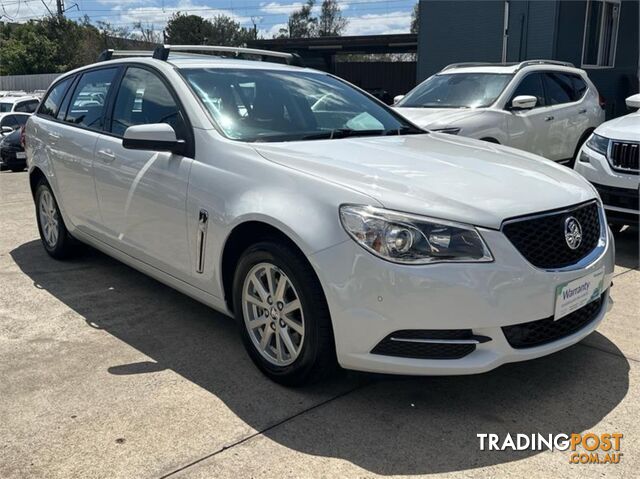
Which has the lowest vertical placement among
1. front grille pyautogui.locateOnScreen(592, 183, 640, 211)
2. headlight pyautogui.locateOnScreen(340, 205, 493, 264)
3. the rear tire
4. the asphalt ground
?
the asphalt ground

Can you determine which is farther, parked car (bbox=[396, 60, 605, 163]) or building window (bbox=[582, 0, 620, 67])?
building window (bbox=[582, 0, 620, 67])

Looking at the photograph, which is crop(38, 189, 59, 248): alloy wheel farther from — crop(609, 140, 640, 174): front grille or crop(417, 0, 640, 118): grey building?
crop(417, 0, 640, 118): grey building

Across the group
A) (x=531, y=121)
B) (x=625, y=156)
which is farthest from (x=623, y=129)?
(x=531, y=121)

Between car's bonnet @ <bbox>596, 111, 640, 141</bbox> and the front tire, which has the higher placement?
car's bonnet @ <bbox>596, 111, 640, 141</bbox>

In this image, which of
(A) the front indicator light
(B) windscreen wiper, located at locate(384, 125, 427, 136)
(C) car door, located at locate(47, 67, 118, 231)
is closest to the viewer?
(B) windscreen wiper, located at locate(384, 125, 427, 136)

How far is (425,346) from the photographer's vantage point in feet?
9.00

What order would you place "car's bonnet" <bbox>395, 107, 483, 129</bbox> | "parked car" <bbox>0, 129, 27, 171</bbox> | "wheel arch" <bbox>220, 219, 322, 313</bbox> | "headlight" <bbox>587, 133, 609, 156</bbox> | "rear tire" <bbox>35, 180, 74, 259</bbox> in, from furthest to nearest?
"parked car" <bbox>0, 129, 27, 171</bbox>
"car's bonnet" <bbox>395, 107, 483, 129</bbox>
"headlight" <bbox>587, 133, 609, 156</bbox>
"rear tire" <bbox>35, 180, 74, 259</bbox>
"wheel arch" <bbox>220, 219, 322, 313</bbox>

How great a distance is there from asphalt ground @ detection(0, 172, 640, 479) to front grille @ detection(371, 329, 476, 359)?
210 millimetres

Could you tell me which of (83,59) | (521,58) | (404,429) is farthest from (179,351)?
(83,59)

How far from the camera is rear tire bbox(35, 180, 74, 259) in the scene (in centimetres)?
530

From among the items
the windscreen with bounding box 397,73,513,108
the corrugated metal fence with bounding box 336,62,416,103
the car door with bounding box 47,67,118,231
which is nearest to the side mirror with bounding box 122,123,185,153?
the car door with bounding box 47,67,118,231

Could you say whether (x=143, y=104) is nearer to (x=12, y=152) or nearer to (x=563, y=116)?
(x=563, y=116)

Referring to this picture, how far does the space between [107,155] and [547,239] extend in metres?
2.93

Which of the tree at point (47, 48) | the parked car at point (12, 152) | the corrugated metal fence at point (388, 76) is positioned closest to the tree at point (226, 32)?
the tree at point (47, 48)
